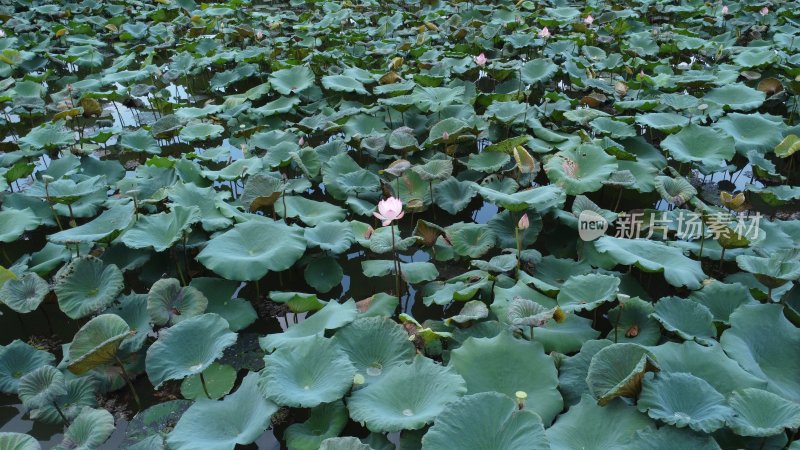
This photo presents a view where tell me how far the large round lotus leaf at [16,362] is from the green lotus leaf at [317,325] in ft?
3.28

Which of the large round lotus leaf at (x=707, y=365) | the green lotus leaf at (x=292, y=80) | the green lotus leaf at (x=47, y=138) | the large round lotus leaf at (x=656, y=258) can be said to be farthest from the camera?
the green lotus leaf at (x=292, y=80)

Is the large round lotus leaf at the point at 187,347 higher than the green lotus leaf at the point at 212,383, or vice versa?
the large round lotus leaf at the point at 187,347

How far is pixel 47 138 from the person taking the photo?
473cm

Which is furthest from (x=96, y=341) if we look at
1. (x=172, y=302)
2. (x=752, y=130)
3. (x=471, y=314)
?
(x=752, y=130)

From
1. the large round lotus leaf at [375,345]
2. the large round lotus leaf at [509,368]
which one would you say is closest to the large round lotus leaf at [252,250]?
the large round lotus leaf at [375,345]

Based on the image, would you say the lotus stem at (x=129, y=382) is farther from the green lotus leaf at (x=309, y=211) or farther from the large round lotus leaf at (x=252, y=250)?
the green lotus leaf at (x=309, y=211)

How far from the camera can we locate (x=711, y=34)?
23.5ft

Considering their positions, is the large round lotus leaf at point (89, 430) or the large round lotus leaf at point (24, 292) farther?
the large round lotus leaf at point (24, 292)

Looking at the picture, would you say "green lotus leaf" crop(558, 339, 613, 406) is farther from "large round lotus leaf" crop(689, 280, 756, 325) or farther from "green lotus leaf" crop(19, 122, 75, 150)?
"green lotus leaf" crop(19, 122, 75, 150)

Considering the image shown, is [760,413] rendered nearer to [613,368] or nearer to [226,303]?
[613,368]

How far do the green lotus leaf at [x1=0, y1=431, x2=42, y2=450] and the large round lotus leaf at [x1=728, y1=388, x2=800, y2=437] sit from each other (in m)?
2.29

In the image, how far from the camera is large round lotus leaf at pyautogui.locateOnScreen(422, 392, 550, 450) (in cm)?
198

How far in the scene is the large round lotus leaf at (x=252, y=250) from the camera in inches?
118

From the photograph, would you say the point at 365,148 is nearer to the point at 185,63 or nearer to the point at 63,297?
the point at 63,297
